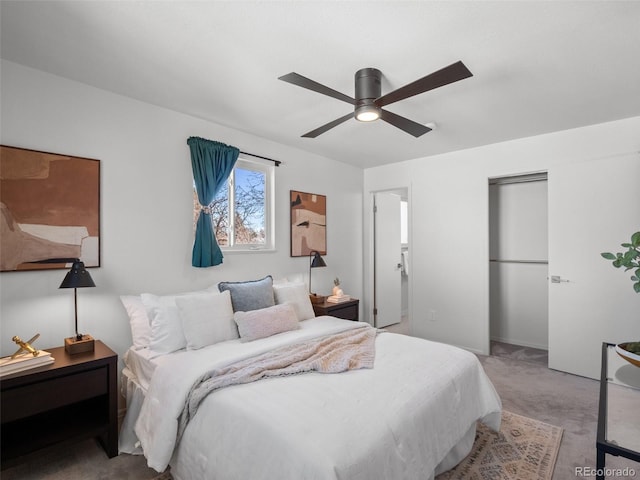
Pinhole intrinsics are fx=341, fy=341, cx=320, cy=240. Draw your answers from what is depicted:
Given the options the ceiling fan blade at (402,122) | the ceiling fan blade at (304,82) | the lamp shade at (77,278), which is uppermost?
the ceiling fan blade at (304,82)

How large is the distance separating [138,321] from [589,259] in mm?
4085

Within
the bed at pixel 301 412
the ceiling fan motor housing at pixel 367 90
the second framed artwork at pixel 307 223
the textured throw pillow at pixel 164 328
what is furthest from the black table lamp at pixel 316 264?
the ceiling fan motor housing at pixel 367 90

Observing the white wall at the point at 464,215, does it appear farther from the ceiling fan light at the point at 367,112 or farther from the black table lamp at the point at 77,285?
the black table lamp at the point at 77,285

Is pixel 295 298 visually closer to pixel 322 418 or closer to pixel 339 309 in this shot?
pixel 339 309

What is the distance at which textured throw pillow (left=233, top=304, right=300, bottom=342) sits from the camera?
249 centimetres

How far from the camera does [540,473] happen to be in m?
1.97

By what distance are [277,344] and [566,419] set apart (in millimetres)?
2255

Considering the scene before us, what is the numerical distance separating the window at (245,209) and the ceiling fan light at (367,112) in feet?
5.46

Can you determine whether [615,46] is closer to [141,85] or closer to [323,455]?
[323,455]

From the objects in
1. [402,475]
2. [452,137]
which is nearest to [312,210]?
[452,137]

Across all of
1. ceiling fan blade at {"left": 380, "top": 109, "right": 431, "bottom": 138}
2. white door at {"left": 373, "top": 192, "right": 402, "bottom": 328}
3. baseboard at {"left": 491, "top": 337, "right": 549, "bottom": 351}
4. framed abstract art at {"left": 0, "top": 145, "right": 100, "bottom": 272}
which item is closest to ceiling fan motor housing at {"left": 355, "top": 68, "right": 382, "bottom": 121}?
ceiling fan blade at {"left": 380, "top": 109, "right": 431, "bottom": 138}

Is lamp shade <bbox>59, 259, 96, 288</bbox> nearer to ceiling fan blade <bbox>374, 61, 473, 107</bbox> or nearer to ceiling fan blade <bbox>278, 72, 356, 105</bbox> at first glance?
ceiling fan blade <bbox>278, 72, 356, 105</bbox>

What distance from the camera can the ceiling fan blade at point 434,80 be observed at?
67.9 inches

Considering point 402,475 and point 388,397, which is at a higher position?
point 388,397
